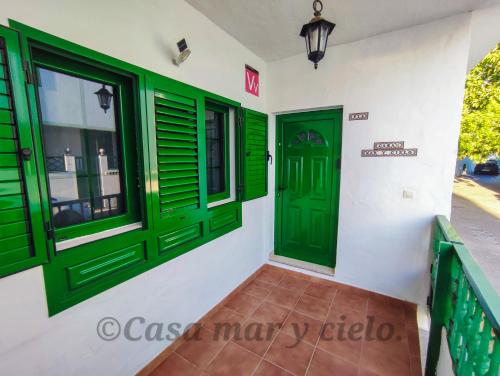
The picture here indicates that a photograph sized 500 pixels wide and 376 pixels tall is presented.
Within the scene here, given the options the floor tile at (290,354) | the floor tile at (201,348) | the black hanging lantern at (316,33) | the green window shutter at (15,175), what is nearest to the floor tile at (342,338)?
the floor tile at (290,354)

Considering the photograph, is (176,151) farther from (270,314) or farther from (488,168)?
(488,168)

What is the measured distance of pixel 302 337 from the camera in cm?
201

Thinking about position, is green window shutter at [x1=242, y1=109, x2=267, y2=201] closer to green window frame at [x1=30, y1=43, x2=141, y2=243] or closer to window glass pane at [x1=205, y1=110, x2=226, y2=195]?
window glass pane at [x1=205, y1=110, x2=226, y2=195]

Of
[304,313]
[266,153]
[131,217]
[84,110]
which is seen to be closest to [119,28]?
[84,110]

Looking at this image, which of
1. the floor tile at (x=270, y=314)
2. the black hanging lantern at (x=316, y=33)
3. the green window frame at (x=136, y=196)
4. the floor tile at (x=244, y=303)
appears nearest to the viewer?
the green window frame at (x=136, y=196)

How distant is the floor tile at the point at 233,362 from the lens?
169 cm

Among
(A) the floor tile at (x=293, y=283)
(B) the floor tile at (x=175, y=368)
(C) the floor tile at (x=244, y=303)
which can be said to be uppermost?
(A) the floor tile at (x=293, y=283)

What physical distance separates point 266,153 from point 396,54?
167cm

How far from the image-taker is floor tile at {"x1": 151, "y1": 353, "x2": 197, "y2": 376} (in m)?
1.68

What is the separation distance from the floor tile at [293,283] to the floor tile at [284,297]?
8 cm

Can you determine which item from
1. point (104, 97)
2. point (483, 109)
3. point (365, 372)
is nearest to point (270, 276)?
point (365, 372)

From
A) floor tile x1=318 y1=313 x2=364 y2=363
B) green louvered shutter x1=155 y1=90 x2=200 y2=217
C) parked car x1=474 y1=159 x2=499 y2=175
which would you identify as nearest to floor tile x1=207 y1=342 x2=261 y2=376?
floor tile x1=318 y1=313 x2=364 y2=363

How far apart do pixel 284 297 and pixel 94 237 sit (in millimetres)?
2010

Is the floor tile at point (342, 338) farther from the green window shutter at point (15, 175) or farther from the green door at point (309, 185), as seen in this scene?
the green window shutter at point (15, 175)
